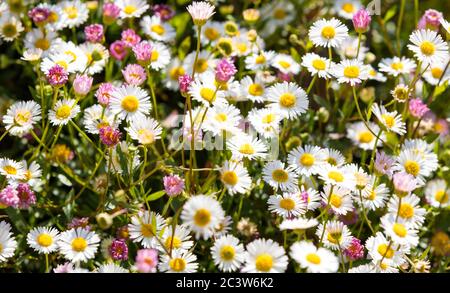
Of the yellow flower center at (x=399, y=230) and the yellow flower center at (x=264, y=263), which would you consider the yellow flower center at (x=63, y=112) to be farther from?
the yellow flower center at (x=399, y=230)

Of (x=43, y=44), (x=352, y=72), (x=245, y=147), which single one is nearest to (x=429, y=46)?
(x=352, y=72)

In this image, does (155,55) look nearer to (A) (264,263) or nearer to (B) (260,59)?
(B) (260,59)

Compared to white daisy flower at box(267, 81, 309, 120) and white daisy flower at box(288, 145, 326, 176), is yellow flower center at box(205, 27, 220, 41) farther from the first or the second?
white daisy flower at box(288, 145, 326, 176)

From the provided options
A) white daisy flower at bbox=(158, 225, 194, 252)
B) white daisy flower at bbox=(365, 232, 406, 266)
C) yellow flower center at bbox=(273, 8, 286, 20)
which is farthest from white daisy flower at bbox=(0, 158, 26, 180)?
yellow flower center at bbox=(273, 8, 286, 20)

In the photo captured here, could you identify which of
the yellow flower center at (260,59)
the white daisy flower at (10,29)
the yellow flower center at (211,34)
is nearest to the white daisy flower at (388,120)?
the yellow flower center at (260,59)

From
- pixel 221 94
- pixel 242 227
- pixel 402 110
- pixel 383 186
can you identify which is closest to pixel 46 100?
pixel 221 94
